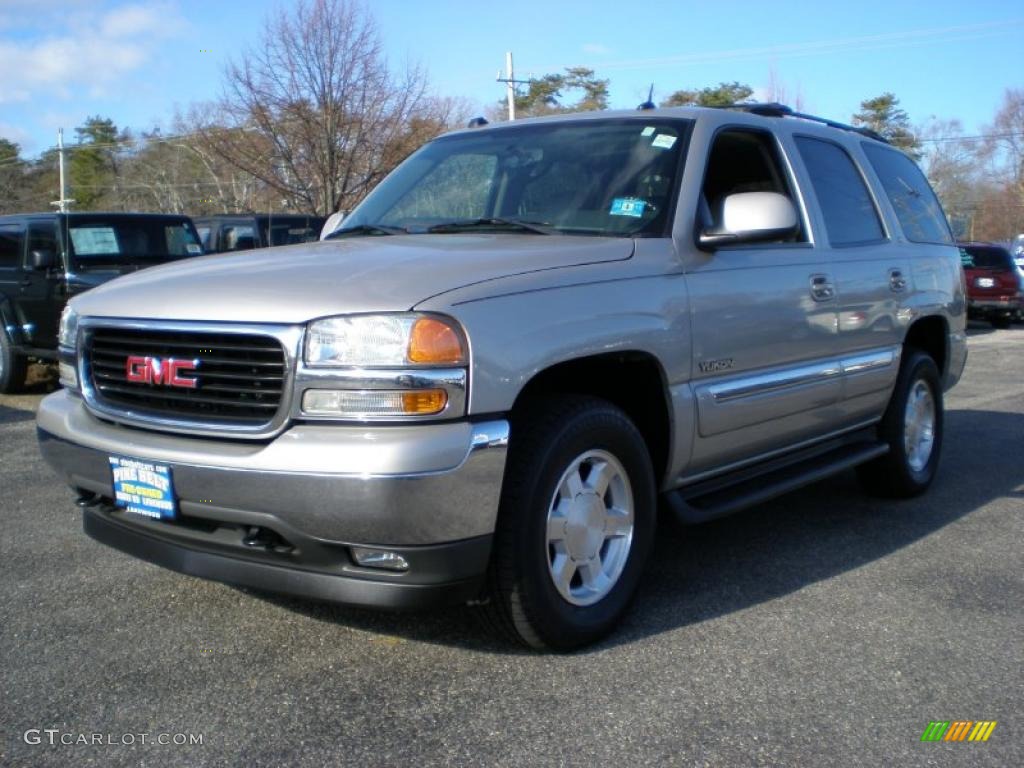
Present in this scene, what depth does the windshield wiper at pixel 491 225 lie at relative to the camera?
4.07 meters

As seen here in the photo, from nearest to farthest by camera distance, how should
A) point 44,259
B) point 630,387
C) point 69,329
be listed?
1. point 69,329
2. point 630,387
3. point 44,259

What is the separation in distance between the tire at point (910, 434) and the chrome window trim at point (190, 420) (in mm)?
3742

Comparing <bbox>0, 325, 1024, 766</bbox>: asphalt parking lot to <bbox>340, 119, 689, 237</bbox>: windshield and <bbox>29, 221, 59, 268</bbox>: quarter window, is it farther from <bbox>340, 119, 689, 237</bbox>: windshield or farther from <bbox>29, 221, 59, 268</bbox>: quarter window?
<bbox>29, 221, 59, 268</bbox>: quarter window

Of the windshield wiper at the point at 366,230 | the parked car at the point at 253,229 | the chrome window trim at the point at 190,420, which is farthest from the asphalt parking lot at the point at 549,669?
the parked car at the point at 253,229

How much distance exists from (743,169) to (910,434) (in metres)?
1.96

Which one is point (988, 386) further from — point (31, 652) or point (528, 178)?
point (31, 652)

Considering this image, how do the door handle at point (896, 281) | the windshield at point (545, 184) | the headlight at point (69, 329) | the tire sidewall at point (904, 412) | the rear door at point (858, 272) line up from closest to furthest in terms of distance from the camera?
the headlight at point (69, 329) → the windshield at point (545, 184) → the rear door at point (858, 272) → the door handle at point (896, 281) → the tire sidewall at point (904, 412)

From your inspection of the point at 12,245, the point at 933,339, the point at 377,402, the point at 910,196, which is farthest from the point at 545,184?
the point at 12,245

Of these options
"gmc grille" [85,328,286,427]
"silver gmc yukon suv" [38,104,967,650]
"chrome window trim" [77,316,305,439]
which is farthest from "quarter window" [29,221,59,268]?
"gmc grille" [85,328,286,427]

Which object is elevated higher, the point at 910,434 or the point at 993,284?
the point at 910,434

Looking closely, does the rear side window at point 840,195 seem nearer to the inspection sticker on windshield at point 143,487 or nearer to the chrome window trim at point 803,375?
the chrome window trim at point 803,375

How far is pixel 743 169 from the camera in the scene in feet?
16.2

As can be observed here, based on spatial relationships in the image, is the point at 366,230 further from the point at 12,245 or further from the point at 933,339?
the point at 12,245

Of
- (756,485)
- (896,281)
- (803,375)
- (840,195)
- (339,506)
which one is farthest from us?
(896,281)
